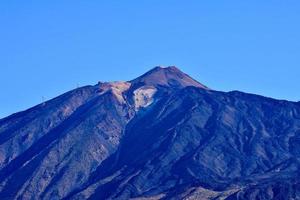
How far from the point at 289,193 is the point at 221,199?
14059mm

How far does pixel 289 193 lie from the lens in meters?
194

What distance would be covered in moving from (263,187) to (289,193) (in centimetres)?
694

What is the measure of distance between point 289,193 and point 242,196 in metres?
9.19

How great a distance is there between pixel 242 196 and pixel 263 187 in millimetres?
6341

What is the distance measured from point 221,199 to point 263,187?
8780mm

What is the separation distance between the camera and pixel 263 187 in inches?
7849

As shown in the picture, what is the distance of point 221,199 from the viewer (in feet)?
654

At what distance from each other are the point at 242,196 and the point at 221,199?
18.8 feet

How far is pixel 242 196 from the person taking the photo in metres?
195
